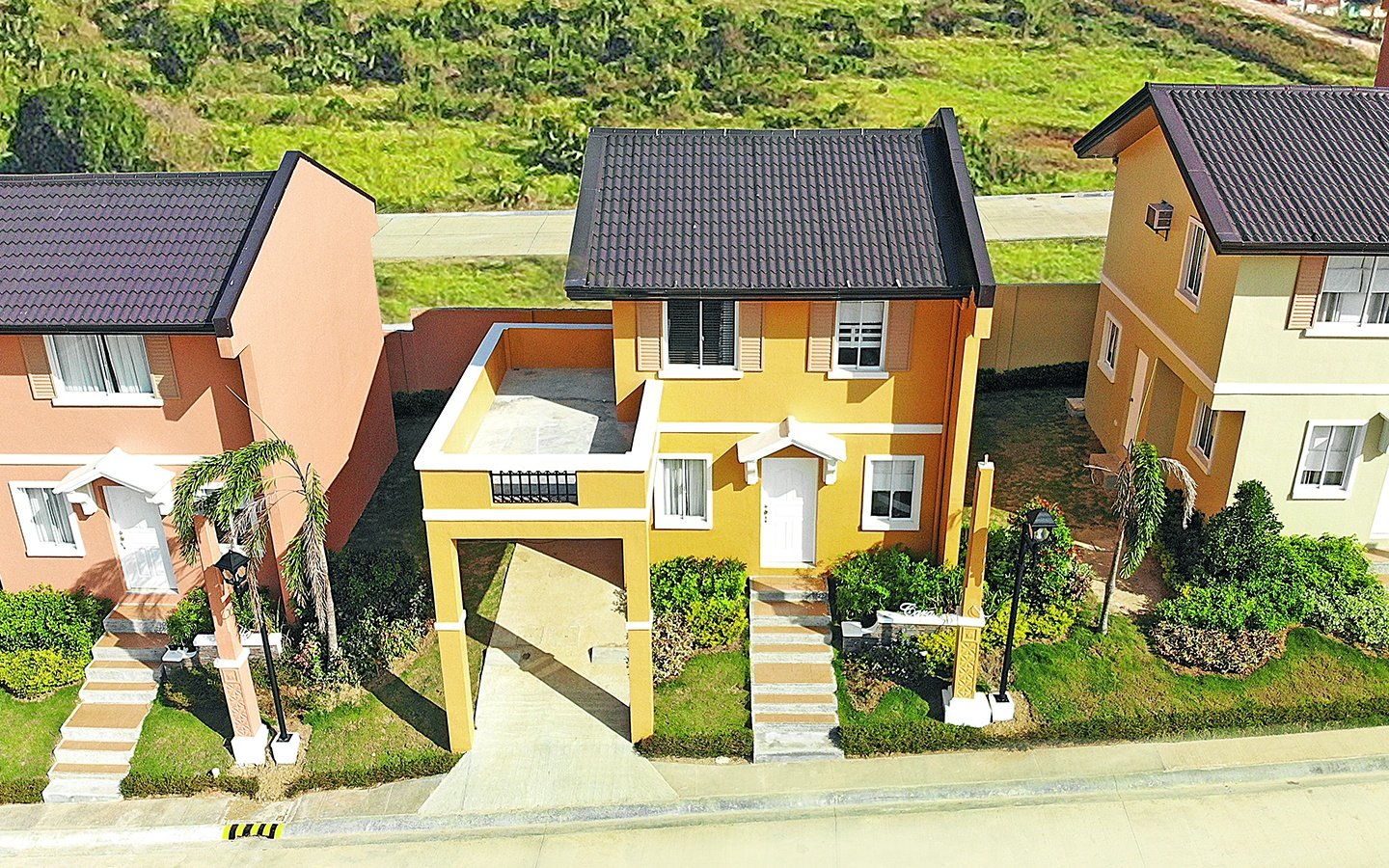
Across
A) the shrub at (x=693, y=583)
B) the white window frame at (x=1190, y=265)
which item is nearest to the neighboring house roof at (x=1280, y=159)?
the white window frame at (x=1190, y=265)

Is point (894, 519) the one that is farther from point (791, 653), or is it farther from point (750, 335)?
point (750, 335)

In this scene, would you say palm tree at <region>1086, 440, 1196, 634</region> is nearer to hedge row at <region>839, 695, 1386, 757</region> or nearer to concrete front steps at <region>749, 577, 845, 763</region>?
hedge row at <region>839, 695, 1386, 757</region>

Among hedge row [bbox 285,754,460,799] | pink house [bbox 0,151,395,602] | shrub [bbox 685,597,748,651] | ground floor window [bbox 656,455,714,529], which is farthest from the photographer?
ground floor window [bbox 656,455,714,529]

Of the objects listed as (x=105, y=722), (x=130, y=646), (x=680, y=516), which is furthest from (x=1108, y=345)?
(x=105, y=722)

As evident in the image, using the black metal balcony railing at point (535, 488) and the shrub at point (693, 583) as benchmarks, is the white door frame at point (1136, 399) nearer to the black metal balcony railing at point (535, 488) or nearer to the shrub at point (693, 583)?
the shrub at point (693, 583)

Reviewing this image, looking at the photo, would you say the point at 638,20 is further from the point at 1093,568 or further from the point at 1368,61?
the point at 1093,568

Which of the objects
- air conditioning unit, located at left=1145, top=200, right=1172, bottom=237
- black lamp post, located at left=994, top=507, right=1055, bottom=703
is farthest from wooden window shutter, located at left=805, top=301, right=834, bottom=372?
air conditioning unit, located at left=1145, top=200, right=1172, bottom=237

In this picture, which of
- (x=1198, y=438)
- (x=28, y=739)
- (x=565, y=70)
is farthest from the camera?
(x=565, y=70)
